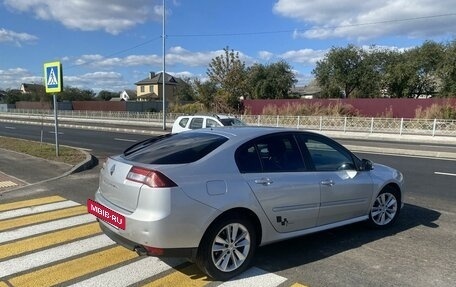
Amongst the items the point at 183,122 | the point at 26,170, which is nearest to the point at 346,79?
the point at 183,122

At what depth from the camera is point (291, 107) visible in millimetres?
39281

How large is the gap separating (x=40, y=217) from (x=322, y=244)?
4.12m

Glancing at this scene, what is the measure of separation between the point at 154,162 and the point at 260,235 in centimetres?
135

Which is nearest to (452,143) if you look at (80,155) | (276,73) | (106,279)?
(80,155)

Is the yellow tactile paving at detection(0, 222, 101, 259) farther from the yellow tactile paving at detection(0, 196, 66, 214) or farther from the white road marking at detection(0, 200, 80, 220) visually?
the yellow tactile paving at detection(0, 196, 66, 214)

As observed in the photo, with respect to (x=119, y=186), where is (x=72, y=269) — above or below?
below

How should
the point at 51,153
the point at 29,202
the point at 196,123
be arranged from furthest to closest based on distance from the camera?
the point at 196,123
the point at 51,153
the point at 29,202

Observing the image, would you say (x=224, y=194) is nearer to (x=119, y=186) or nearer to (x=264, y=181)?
(x=264, y=181)

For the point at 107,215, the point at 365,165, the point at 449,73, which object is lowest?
the point at 107,215

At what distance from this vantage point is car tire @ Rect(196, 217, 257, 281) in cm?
388

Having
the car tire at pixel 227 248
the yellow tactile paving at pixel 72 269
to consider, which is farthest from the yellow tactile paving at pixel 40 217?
the car tire at pixel 227 248

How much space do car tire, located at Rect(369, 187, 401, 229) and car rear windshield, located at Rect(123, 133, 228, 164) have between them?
2.58 m

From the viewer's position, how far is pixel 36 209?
6648 millimetres

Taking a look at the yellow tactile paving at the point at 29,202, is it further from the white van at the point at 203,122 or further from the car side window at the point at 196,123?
the car side window at the point at 196,123
